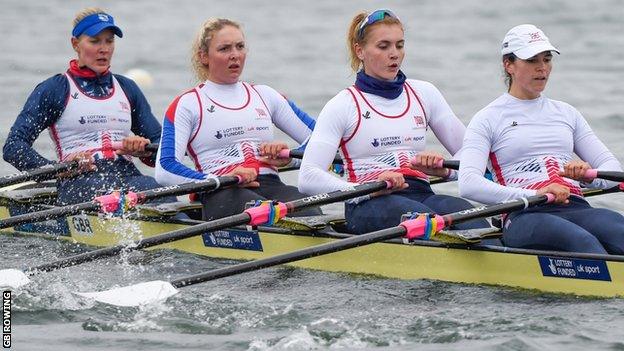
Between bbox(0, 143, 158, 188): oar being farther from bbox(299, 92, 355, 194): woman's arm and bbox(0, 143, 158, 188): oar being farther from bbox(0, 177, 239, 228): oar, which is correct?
bbox(299, 92, 355, 194): woman's arm

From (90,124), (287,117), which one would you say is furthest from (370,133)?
(90,124)

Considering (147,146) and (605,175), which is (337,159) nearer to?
(147,146)

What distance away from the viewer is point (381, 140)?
927 centimetres

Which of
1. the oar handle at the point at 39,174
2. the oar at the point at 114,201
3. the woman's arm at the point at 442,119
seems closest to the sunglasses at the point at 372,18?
the woman's arm at the point at 442,119

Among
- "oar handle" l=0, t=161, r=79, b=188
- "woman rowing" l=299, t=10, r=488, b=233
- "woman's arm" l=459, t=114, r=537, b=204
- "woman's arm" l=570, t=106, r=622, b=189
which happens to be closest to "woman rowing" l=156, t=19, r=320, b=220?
"woman rowing" l=299, t=10, r=488, b=233

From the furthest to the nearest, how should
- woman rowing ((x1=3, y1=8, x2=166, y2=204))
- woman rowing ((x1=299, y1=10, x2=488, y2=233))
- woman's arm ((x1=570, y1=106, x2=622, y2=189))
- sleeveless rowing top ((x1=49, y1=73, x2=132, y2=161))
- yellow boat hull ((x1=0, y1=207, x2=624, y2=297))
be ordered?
sleeveless rowing top ((x1=49, y1=73, x2=132, y2=161))
woman rowing ((x1=3, y1=8, x2=166, y2=204))
woman rowing ((x1=299, y1=10, x2=488, y2=233))
woman's arm ((x1=570, y1=106, x2=622, y2=189))
yellow boat hull ((x1=0, y1=207, x2=624, y2=297))

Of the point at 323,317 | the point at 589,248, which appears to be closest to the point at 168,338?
the point at 323,317

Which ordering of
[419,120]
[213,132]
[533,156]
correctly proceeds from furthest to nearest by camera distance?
[213,132] < [419,120] < [533,156]

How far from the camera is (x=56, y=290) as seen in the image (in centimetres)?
883

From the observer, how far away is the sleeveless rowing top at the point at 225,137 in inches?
395

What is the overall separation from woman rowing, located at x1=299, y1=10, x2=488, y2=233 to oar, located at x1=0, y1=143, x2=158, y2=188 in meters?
1.98

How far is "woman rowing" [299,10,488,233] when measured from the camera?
9.12m

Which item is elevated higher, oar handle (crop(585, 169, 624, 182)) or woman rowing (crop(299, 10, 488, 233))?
woman rowing (crop(299, 10, 488, 233))

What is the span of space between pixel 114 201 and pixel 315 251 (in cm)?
169
